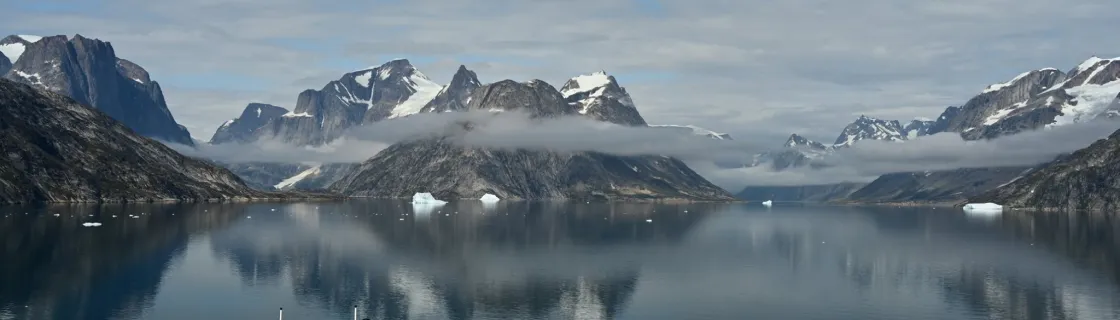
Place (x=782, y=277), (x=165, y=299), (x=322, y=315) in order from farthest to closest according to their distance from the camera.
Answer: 1. (x=782, y=277)
2. (x=165, y=299)
3. (x=322, y=315)

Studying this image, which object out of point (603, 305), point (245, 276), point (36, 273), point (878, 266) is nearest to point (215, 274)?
point (245, 276)

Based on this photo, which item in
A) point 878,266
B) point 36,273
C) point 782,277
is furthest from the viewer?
point 878,266

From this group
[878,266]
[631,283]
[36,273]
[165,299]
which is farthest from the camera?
[878,266]

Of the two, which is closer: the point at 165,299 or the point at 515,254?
the point at 165,299

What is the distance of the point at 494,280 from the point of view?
15138 cm

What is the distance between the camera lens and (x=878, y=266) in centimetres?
18912

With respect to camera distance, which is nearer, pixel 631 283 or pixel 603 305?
pixel 603 305

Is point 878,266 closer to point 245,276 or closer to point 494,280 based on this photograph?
point 494,280

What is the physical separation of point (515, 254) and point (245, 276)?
204 ft

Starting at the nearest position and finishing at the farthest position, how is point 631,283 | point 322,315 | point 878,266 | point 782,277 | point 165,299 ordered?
point 322,315, point 165,299, point 631,283, point 782,277, point 878,266

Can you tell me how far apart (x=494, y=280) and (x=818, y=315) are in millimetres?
51416

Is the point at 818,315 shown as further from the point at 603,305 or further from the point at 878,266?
the point at 878,266

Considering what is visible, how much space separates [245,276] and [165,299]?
27.9 meters

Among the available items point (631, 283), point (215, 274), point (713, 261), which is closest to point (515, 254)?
point (713, 261)
